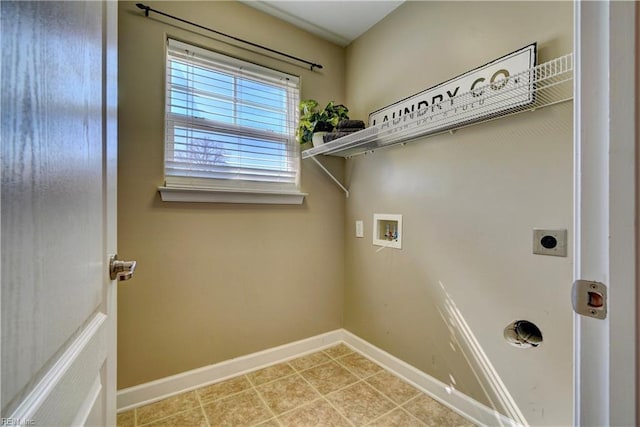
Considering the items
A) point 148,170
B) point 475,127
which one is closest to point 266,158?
point 148,170

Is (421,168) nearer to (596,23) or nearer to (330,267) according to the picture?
(330,267)

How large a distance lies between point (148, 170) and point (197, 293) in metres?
0.79

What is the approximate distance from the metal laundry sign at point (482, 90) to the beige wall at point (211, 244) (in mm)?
958

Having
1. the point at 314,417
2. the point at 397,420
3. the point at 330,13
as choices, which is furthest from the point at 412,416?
the point at 330,13

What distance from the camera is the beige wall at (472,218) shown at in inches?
46.9

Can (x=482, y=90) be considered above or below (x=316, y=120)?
below

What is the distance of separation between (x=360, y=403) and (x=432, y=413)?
0.38 m

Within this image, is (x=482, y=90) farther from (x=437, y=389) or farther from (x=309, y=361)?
(x=309, y=361)

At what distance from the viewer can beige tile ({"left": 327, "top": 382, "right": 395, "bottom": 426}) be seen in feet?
4.90

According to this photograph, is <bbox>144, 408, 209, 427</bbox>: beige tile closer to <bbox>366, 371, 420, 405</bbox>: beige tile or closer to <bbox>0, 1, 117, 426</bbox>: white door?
<bbox>0, 1, 117, 426</bbox>: white door

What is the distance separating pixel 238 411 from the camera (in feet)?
→ 5.05

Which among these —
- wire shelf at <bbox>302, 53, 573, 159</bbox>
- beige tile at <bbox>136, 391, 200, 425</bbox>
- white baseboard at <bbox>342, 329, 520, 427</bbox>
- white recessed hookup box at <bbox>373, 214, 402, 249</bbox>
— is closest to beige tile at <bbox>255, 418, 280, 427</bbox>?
beige tile at <bbox>136, 391, 200, 425</bbox>

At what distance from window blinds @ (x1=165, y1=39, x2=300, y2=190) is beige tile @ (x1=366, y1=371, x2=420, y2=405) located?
1419 millimetres

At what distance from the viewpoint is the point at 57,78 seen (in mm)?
466
